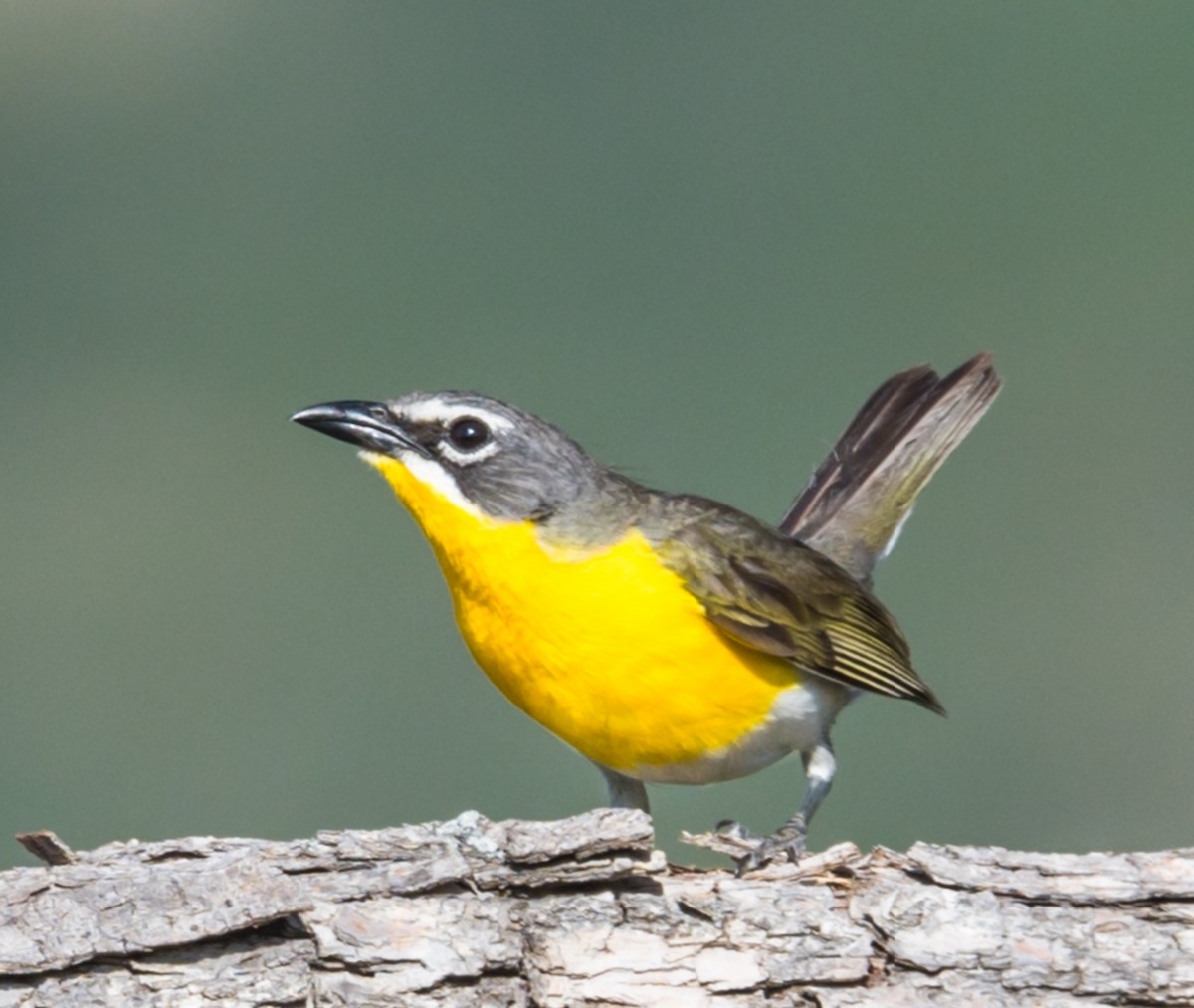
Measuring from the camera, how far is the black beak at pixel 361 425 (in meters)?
5.02

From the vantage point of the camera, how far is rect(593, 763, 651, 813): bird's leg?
559 centimetres

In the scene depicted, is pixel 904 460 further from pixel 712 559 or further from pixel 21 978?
pixel 21 978

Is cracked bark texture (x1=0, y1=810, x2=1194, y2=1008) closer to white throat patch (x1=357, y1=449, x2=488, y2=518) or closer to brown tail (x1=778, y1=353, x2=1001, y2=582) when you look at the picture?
white throat patch (x1=357, y1=449, x2=488, y2=518)

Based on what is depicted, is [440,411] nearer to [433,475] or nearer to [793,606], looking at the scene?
[433,475]

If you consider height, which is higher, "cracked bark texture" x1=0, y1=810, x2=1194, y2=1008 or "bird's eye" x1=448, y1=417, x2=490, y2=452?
"bird's eye" x1=448, y1=417, x2=490, y2=452

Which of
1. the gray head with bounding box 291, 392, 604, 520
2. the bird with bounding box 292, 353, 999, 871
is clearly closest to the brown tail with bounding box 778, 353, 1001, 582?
the bird with bounding box 292, 353, 999, 871

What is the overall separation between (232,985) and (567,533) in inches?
67.2

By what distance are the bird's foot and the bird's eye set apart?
1314mm

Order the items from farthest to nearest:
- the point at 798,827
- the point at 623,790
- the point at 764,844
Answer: the point at 623,790
the point at 798,827
the point at 764,844

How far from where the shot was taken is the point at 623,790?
5.61 m

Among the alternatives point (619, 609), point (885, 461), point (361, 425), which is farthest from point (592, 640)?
point (885, 461)

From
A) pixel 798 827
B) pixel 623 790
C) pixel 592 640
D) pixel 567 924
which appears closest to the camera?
pixel 567 924

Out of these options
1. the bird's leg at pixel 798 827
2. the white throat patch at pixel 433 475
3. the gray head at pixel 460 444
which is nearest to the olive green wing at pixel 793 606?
the bird's leg at pixel 798 827

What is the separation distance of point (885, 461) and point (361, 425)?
2.51 metres
